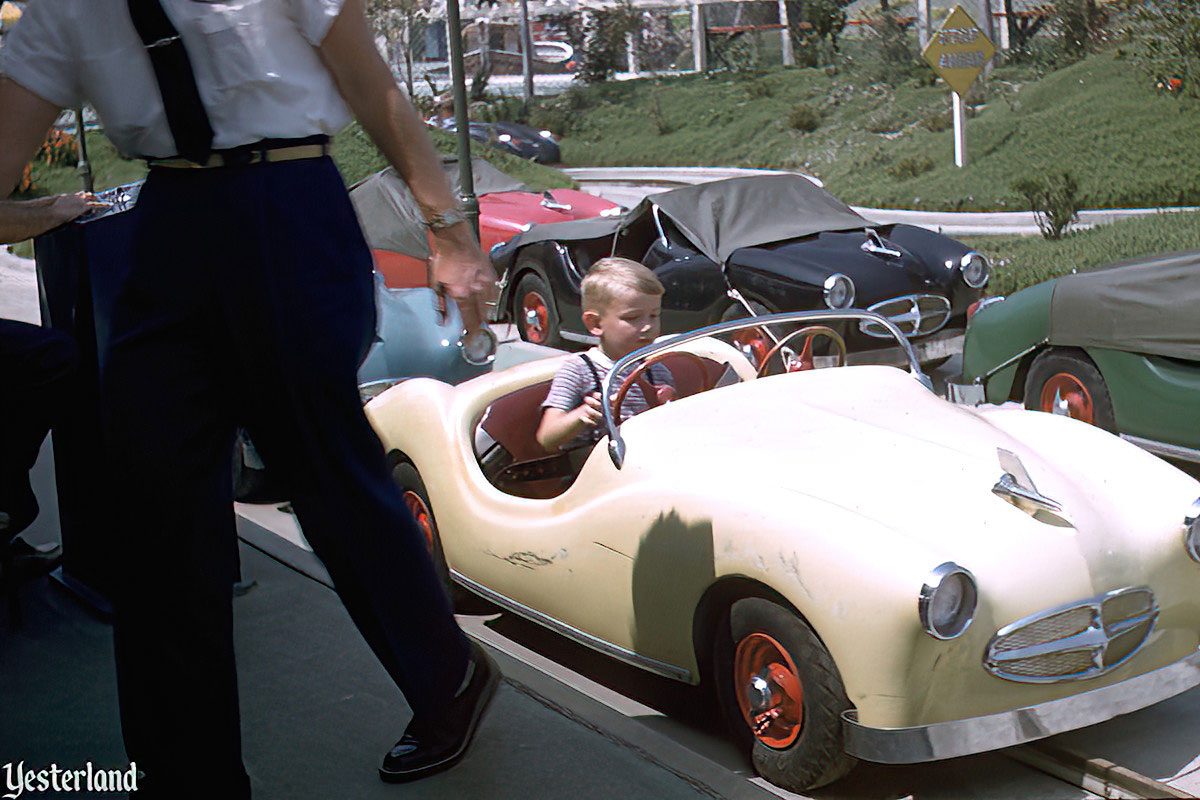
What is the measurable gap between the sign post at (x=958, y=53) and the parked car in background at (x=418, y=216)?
7623 mm

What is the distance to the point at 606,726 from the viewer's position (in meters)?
2.88

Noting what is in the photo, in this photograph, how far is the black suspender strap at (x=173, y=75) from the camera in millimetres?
1998

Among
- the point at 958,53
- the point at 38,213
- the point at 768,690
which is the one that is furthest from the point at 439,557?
the point at 958,53

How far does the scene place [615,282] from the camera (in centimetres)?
411

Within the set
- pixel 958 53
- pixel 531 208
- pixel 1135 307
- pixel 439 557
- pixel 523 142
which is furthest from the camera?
pixel 523 142

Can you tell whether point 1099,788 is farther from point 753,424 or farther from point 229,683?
point 229,683

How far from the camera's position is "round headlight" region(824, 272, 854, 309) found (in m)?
8.07

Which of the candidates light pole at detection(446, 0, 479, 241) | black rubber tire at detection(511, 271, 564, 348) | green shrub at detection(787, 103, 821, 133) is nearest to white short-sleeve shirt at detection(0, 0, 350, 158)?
black rubber tire at detection(511, 271, 564, 348)

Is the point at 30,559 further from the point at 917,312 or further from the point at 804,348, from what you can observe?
the point at 917,312

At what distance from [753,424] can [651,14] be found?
38874 mm

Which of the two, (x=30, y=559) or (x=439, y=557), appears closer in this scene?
(x=30, y=559)

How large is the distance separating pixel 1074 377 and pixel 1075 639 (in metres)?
3.44

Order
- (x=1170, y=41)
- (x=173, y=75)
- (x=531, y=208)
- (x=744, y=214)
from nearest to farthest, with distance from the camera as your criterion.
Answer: (x=173, y=75) < (x=744, y=214) < (x=531, y=208) < (x=1170, y=41)

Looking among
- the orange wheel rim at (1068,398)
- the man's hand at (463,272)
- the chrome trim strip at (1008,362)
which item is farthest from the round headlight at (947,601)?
the chrome trim strip at (1008,362)
